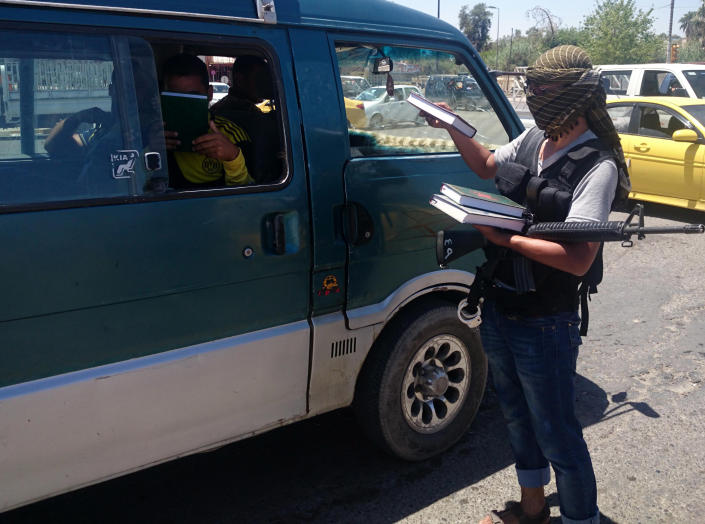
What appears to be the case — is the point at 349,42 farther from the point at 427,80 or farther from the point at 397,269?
the point at 397,269

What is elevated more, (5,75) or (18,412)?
(5,75)

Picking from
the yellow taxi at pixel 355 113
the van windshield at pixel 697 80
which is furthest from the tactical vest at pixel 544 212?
the van windshield at pixel 697 80

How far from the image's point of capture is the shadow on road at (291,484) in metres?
3.07

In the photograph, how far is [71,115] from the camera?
2311mm

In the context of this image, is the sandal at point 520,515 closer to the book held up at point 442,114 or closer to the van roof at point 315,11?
the book held up at point 442,114

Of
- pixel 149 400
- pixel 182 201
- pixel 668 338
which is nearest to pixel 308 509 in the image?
pixel 149 400

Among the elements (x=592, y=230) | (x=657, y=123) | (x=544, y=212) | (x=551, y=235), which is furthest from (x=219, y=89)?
(x=657, y=123)

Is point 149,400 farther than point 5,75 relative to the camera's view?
Yes

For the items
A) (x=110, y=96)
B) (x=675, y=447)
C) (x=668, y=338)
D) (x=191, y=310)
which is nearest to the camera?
(x=110, y=96)

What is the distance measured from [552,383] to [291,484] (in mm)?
1482

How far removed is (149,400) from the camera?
2.43m

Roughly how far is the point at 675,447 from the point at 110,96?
329 centimetres

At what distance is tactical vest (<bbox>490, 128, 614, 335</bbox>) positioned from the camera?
7.48 ft

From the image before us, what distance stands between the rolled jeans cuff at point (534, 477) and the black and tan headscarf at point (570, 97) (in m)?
1.23
